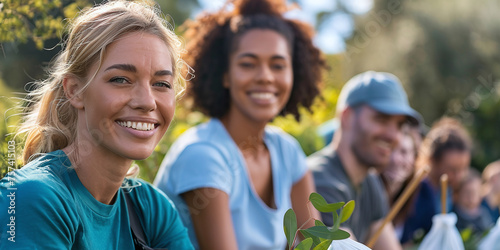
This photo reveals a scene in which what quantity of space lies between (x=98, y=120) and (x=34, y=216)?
33 centimetres

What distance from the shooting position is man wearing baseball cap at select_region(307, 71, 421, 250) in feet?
12.2

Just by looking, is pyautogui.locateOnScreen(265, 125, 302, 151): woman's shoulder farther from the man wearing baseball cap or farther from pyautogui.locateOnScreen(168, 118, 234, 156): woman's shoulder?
the man wearing baseball cap

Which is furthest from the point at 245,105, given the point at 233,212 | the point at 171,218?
the point at 171,218

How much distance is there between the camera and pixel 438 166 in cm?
520

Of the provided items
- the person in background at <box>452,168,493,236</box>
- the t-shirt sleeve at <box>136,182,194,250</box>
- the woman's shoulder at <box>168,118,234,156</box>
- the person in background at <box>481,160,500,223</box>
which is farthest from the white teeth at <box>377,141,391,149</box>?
the person in background at <box>481,160,500,223</box>

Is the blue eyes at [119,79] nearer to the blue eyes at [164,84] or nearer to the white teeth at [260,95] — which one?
the blue eyes at [164,84]

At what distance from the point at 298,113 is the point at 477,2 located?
13001 millimetres

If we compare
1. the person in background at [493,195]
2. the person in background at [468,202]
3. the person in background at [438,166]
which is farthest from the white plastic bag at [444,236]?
the person in background at [493,195]

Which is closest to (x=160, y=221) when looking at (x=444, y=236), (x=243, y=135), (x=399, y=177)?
(x=243, y=135)

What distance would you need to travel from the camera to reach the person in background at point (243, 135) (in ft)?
8.68

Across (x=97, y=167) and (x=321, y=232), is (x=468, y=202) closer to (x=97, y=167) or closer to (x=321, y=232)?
(x=321, y=232)

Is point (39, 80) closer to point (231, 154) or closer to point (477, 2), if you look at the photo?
point (231, 154)

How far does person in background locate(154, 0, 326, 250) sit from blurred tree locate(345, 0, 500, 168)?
10.7 m

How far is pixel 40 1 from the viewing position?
1.98 m
